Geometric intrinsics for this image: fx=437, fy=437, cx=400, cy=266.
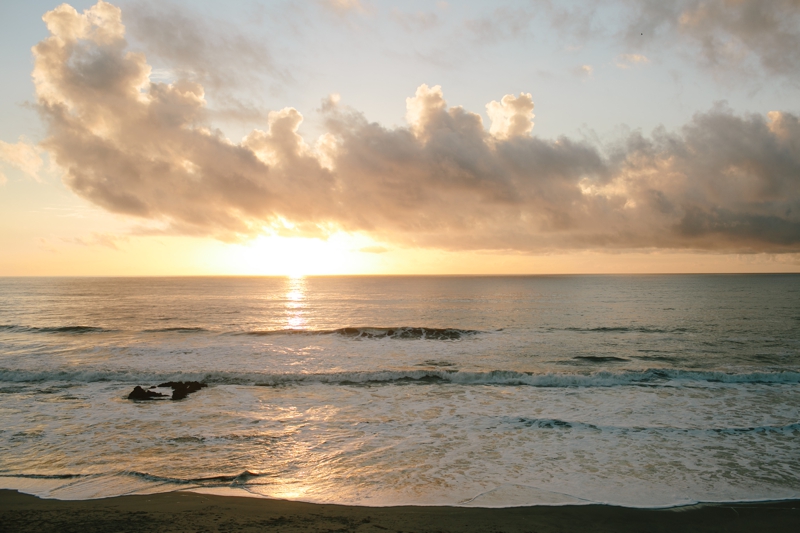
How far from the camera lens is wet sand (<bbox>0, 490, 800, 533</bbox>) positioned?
7797 mm

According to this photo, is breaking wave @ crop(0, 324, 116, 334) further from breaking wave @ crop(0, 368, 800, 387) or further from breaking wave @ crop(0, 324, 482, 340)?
breaking wave @ crop(0, 368, 800, 387)

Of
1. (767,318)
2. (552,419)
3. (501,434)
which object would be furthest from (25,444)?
(767,318)

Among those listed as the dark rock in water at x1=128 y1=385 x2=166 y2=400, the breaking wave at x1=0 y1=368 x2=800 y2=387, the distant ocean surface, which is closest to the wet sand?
the distant ocean surface

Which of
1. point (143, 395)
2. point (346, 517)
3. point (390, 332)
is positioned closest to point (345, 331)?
point (390, 332)

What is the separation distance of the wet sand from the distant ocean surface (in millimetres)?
461

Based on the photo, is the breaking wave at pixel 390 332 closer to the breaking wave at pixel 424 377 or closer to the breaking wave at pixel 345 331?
the breaking wave at pixel 345 331

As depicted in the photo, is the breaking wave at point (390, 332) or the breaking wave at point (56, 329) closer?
the breaking wave at point (390, 332)

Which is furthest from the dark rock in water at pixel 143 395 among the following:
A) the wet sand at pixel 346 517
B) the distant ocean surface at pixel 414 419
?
the wet sand at pixel 346 517

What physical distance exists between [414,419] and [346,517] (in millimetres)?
6886

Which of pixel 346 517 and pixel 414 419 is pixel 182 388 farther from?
pixel 346 517

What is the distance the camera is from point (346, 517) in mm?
8133

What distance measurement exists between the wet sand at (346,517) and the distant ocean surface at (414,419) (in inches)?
18.2

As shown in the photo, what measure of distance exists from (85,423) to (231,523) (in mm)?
9529

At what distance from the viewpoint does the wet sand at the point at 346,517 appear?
7.80 m
